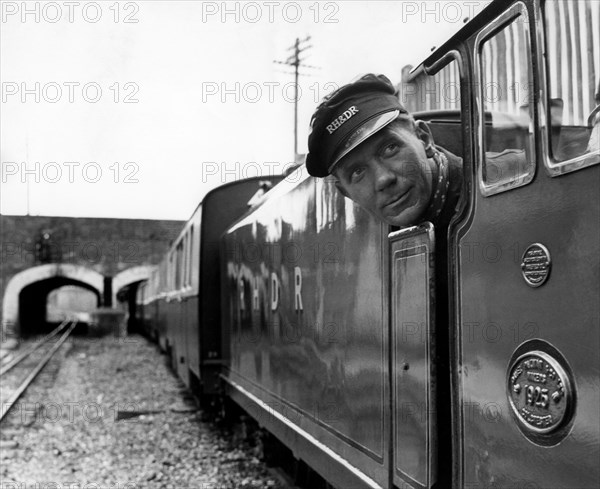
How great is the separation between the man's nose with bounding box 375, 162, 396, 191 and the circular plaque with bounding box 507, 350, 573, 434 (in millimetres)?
823

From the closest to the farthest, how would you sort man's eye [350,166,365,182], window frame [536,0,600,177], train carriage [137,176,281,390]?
window frame [536,0,600,177]
man's eye [350,166,365,182]
train carriage [137,176,281,390]

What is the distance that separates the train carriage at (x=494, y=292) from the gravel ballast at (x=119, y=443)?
3233mm

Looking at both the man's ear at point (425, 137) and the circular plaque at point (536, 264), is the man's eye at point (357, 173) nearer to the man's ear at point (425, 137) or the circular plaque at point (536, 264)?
the man's ear at point (425, 137)

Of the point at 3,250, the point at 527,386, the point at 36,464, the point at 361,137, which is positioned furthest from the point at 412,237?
the point at 3,250

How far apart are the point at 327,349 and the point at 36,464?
4.65 meters

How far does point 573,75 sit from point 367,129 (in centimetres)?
89

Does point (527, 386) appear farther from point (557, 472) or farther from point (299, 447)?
point (299, 447)

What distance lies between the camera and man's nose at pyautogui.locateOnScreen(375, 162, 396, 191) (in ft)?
8.38

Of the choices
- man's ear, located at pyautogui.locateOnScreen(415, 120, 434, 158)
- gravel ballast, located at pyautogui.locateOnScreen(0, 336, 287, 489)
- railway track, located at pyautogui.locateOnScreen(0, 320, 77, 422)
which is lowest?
railway track, located at pyautogui.locateOnScreen(0, 320, 77, 422)

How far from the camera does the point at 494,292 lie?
84.7 inches

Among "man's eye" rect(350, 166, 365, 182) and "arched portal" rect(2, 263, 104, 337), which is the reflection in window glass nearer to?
"man's eye" rect(350, 166, 365, 182)

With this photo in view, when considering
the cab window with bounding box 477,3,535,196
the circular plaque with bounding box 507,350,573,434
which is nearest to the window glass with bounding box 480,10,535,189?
the cab window with bounding box 477,3,535,196

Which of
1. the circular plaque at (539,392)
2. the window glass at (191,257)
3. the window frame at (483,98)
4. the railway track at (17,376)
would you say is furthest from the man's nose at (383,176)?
the railway track at (17,376)

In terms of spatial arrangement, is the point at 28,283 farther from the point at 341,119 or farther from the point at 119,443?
the point at 341,119
